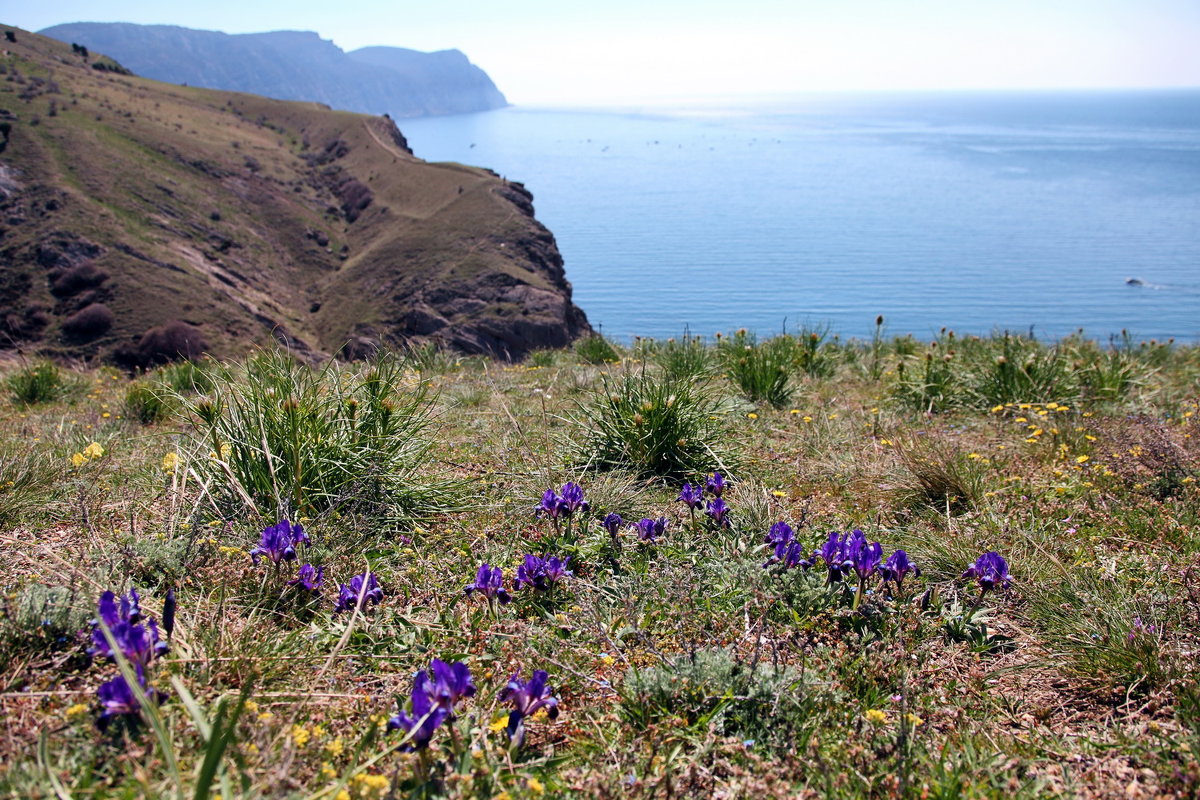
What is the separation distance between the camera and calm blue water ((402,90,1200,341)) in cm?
4297

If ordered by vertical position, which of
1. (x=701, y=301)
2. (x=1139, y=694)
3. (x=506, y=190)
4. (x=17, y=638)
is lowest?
(x=701, y=301)

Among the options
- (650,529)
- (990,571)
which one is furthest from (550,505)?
(990,571)

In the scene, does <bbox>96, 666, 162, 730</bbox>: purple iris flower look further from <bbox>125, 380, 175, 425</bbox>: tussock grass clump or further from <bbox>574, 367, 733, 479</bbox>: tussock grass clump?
<bbox>125, 380, 175, 425</bbox>: tussock grass clump

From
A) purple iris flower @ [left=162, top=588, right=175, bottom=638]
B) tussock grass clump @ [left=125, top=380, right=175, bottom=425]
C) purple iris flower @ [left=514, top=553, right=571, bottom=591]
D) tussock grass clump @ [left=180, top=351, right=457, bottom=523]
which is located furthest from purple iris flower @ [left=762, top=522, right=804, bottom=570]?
tussock grass clump @ [left=125, top=380, right=175, bottom=425]

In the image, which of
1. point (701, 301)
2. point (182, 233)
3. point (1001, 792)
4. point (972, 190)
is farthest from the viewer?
point (972, 190)

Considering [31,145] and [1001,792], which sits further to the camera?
[31,145]

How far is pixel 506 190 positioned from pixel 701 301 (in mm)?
25307

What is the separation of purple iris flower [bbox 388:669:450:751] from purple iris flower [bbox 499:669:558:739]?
0.21 meters

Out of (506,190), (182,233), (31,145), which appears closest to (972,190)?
(506,190)

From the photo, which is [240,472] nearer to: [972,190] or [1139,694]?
[1139,694]

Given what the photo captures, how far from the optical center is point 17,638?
228cm

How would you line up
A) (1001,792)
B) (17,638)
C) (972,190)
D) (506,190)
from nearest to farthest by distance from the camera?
(1001,792) < (17,638) < (506,190) < (972,190)

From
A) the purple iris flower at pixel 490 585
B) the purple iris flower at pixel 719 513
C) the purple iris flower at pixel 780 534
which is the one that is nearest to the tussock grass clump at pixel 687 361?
the purple iris flower at pixel 719 513

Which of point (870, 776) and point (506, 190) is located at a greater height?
point (506, 190)
